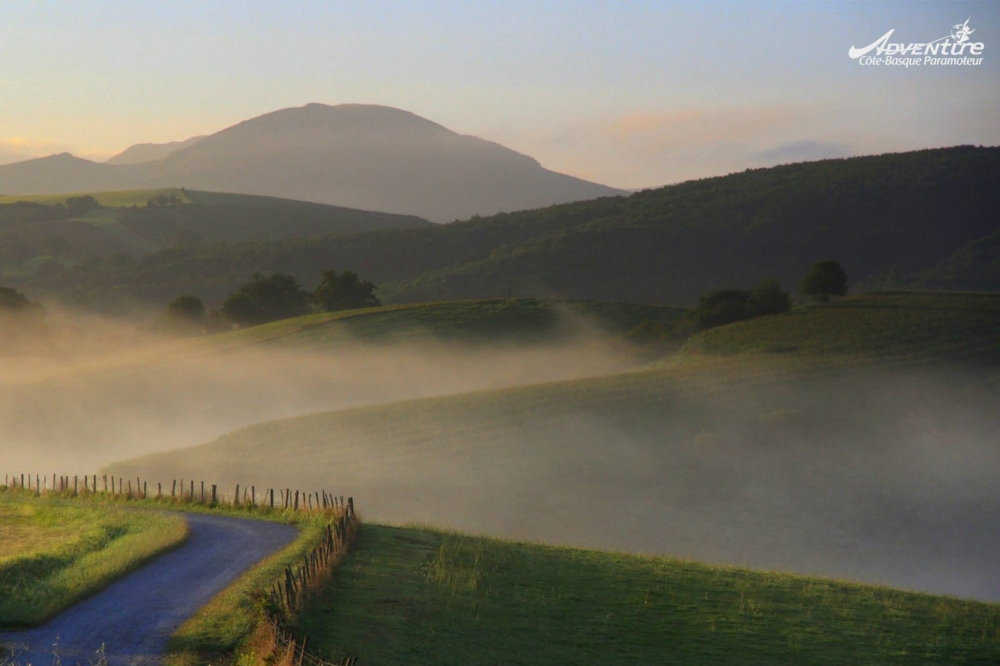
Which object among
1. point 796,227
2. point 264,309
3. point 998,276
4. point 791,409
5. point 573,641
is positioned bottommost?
point 573,641

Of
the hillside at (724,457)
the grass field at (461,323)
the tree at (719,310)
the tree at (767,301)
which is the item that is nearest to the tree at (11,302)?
the grass field at (461,323)

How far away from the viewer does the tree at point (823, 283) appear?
90312 millimetres

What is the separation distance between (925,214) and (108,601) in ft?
563

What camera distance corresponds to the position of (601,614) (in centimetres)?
2208

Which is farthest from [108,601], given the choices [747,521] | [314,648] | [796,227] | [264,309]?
[796,227]

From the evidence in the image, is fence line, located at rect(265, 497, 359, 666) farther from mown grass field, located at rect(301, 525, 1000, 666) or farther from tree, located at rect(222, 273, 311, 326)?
tree, located at rect(222, 273, 311, 326)

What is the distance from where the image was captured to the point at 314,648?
55.2 feet

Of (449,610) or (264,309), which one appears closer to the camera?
(449,610)

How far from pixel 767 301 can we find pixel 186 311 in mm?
78450

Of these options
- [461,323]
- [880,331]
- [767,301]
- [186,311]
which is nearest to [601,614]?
[880,331]

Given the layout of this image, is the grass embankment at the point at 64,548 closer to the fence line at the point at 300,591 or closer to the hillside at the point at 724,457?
the fence line at the point at 300,591

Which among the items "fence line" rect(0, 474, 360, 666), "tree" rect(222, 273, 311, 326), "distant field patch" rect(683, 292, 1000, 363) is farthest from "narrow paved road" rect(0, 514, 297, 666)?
"tree" rect(222, 273, 311, 326)

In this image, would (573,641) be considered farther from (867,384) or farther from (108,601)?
(867,384)

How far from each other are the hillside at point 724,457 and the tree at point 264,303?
63695 mm
